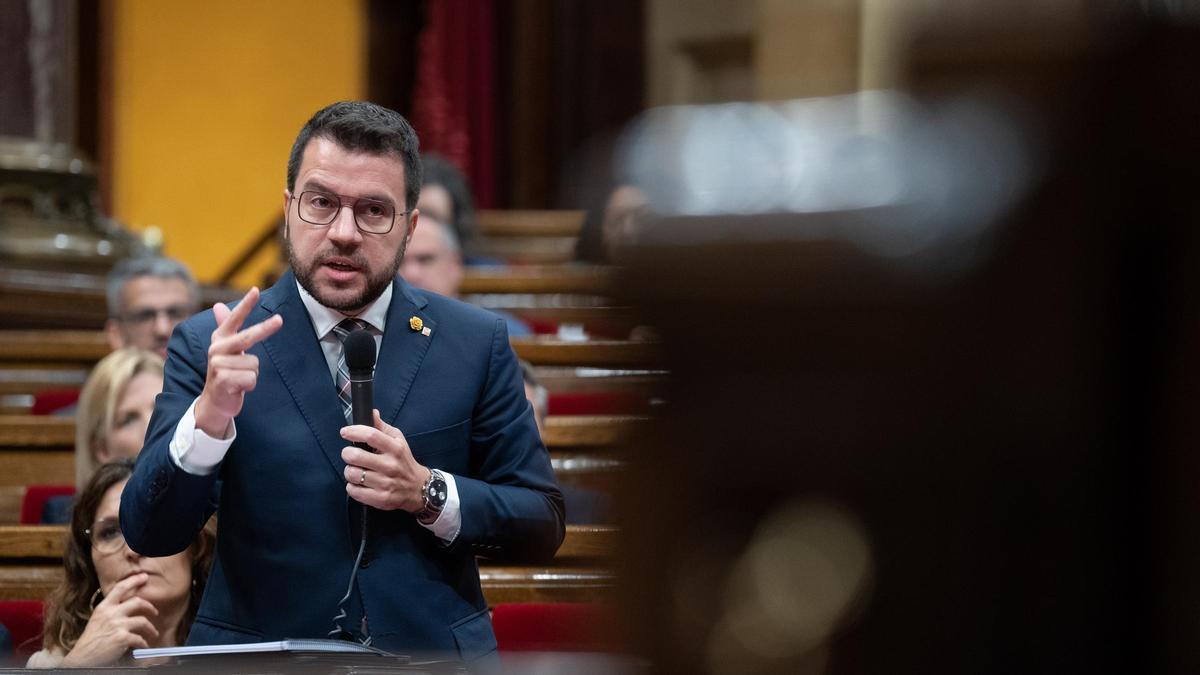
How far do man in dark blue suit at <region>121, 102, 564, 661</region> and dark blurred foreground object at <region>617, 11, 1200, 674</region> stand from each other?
29.7 inches

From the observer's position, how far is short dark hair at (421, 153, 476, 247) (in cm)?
303

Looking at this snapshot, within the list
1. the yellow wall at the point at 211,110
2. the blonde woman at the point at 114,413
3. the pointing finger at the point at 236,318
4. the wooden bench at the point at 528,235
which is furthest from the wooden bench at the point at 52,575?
the yellow wall at the point at 211,110

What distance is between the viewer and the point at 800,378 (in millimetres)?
253

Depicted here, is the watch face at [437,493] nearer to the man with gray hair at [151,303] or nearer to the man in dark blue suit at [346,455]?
the man in dark blue suit at [346,455]

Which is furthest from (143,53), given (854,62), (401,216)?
(854,62)

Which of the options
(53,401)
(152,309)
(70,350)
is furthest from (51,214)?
(152,309)

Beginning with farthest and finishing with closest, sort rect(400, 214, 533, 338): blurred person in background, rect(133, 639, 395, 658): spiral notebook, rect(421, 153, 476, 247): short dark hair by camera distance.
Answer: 1. rect(421, 153, 476, 247): short dark hair
2. rect(400, 214, 533, 338): blurred person in background
3. rect(133, 639, 395, 658): spiral notebook

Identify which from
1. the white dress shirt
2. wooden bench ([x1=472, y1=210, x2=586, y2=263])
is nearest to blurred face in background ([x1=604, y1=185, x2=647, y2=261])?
the white dress shirt

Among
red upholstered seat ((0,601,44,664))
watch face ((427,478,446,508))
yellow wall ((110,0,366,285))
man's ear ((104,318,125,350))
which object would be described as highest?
yellow wall ((110,0,366,285))

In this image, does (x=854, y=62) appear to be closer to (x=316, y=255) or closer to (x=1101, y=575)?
(x=1101, y=575)

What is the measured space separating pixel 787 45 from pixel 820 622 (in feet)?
1.46

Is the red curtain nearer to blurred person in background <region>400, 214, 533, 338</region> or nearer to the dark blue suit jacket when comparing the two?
blurred person in background <region>400, 214, 533, 338</region>

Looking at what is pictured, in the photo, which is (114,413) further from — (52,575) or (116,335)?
(116,335)

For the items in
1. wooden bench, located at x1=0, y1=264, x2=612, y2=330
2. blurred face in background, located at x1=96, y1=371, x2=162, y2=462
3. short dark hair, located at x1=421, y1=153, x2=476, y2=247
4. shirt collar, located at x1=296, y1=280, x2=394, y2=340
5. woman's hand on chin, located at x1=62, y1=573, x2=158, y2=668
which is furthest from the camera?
wooden bench, located at x1=0, y1=264, x2=612, y2=330
